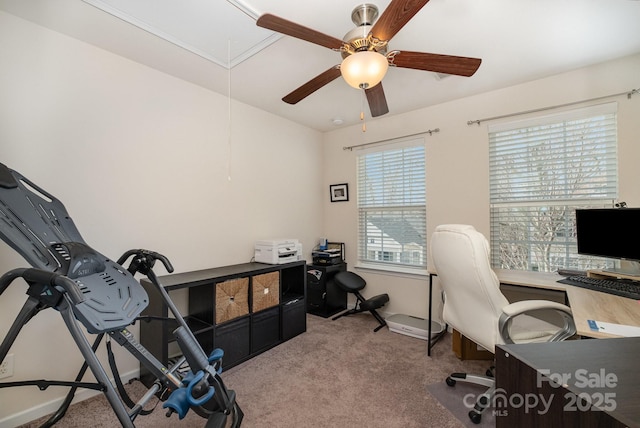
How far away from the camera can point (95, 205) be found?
6.54 feet

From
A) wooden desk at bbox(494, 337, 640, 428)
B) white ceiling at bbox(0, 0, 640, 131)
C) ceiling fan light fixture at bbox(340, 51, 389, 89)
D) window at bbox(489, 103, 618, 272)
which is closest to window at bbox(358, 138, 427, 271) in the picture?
window at bbox(489, 103, 618, 272)

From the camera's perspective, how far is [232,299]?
2340mm

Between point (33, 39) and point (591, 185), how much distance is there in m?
4.41

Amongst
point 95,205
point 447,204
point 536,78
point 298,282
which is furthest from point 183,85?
point 536,78

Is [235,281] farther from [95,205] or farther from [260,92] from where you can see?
A: [260,92]

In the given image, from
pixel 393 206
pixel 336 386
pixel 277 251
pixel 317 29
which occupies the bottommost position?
pixel 336 386

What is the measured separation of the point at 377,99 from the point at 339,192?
197 centimetres

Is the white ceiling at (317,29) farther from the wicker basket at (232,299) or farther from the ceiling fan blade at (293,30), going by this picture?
the wicker basket at (232,299)

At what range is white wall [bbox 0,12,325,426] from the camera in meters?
1.71

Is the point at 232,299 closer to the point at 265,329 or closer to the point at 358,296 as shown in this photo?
the point at 265,329

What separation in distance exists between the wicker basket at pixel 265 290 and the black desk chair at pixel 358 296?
3.05 ft

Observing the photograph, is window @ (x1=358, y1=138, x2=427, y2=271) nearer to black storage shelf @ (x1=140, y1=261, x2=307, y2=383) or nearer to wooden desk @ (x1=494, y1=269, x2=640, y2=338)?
black storage shelf @ (x1=140, y1=261, x2=307, y2=383)

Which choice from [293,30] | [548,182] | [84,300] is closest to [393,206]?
[548,182]

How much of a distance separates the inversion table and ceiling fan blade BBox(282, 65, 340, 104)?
5.45 ft
